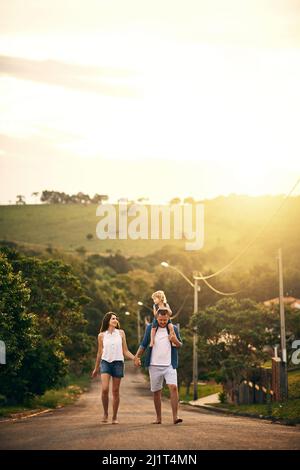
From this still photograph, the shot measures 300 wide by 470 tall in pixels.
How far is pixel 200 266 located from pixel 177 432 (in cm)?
13855

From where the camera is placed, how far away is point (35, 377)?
4438 centimetres

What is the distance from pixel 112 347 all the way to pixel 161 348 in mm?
1257

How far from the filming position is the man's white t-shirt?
15.3 meters

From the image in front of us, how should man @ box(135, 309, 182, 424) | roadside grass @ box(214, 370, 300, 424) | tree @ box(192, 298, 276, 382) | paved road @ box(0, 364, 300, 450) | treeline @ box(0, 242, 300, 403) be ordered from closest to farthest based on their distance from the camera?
paved road @ box(0, 364, 300, 450)
man @ box(135, 309, 182, 424)
roadside grass @ box(214, 370, 300, 424)
treeline @ box(0, 242, 300, 403)
tree @ box(192, 298, 276, 382)

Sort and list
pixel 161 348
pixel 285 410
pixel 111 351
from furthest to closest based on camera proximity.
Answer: pixel 285 410 < pixel 111 351 < pixel 161 348

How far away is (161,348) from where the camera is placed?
1529 centimetres

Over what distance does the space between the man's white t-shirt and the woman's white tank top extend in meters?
1.08

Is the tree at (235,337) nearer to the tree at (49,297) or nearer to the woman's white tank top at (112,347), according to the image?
the tree at (49,297)

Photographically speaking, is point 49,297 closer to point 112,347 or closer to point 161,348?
point 112,347

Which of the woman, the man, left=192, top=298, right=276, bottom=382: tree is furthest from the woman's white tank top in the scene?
left=192, top=298, right=276, bottom=382: tree

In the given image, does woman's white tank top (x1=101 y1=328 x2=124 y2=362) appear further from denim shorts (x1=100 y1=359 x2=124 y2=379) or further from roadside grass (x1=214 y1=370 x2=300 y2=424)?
roadside grass (x1=214 y1=370 x2=300 y2=424)

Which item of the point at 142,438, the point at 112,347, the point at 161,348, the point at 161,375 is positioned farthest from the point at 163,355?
the point at 142,438
